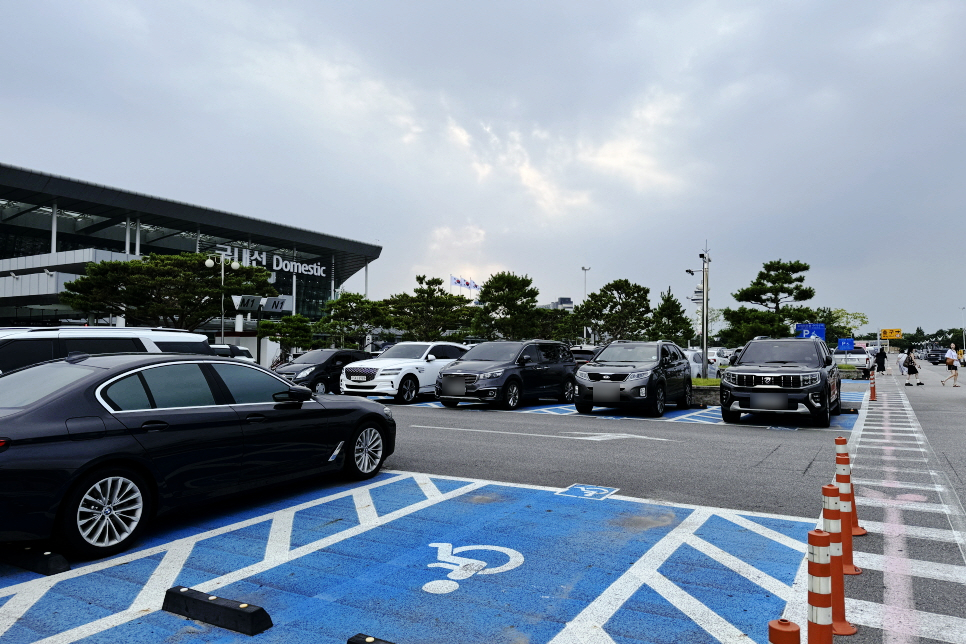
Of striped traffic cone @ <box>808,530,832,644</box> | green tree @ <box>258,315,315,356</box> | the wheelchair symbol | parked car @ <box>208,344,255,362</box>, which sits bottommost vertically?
the wheelchair symbol

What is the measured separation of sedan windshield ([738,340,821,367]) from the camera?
44.9 feet

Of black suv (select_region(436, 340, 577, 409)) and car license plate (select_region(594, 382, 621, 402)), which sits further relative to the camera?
black suv (select_region(436, 340, 577, 409))

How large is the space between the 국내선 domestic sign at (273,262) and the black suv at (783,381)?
58.9m

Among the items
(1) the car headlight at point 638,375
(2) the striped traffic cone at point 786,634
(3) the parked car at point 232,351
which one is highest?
(3) the parked car at point 232,351

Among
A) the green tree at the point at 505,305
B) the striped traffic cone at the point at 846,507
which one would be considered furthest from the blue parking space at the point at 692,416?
the green tree at the point at 505,305

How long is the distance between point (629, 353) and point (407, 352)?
660 centimetres

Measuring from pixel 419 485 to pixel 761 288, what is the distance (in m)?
37.2

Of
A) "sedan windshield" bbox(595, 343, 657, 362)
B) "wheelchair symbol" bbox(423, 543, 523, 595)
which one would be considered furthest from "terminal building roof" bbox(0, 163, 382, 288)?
"wheelchair symbol" bbox(423, 543, 523, 595)

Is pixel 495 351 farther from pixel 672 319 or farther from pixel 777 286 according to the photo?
pixel 672 319

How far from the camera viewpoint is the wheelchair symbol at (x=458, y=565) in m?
4.13

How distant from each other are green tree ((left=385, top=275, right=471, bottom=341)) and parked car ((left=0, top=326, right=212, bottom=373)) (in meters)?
30.6

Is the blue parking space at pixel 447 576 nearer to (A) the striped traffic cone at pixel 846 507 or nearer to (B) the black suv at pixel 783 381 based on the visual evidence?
(A) the striped traffic cone at pixel 846 507

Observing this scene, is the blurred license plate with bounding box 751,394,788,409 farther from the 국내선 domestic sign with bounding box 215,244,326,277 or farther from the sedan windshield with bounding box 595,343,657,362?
the 국내선 domestic sign with bounding box 215,244,326,277

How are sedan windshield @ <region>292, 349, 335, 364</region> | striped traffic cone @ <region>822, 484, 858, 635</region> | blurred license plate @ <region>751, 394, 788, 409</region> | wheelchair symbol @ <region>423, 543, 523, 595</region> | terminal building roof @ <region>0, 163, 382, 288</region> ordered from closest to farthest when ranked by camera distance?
striped traffic cone @ <region>822, 484, 858, 635</region> → wheelchair symbol @ <region>423, 543, 523, 595</region> → blurred license plate @ <region>751, 394, 788, 409</region> → sedan windshield @ <region>292, 349, 335, 364</region> → terminal building roof @ <region>0, 163, 382, 288</region>
